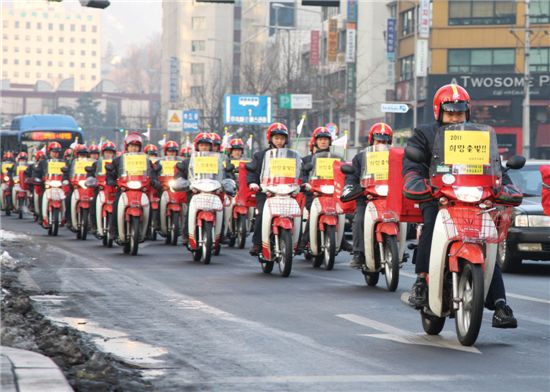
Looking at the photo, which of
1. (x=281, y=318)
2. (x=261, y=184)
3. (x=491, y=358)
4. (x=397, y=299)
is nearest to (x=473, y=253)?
(x=491, y=358)

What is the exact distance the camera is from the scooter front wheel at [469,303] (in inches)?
376

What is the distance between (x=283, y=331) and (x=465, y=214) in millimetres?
1742

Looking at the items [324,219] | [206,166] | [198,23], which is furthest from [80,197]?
[198,23]

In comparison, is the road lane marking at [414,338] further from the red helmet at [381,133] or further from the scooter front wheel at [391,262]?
the red helmet at [381,133]

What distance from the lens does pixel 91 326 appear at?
1092cm

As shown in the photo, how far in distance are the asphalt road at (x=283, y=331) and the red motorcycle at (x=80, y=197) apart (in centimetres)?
931

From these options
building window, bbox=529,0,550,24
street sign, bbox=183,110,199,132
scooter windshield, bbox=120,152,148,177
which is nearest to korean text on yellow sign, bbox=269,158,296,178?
scooter windshield, bbox=120,152,148,177

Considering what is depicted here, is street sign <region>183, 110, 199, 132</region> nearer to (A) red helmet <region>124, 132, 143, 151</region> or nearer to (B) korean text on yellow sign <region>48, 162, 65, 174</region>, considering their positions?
(B) korean text on yellow sign <region>48, 162, 65, 174</region>

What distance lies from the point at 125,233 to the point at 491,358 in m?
13.3

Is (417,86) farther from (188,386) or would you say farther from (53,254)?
(188,386)

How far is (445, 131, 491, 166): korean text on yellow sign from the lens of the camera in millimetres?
9914

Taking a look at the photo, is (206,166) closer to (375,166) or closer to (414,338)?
(375,166)

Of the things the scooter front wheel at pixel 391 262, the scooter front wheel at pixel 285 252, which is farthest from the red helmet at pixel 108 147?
the scooter front wheel at pixel 391 262

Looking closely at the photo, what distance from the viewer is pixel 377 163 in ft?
52.3
